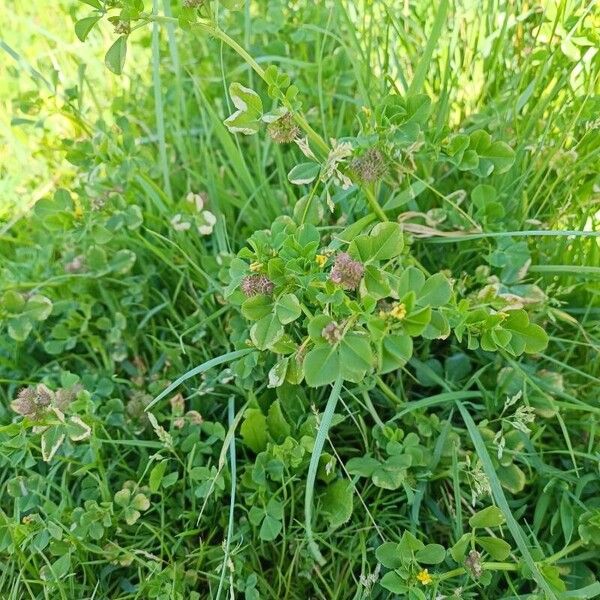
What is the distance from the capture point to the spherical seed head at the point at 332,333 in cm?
124

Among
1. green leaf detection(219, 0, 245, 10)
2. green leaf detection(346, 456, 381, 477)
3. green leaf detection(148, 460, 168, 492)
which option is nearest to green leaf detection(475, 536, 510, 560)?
green leaf detection(346, 456, 381, 477)

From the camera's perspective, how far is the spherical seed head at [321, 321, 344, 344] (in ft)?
4.07

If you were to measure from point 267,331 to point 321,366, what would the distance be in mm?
159

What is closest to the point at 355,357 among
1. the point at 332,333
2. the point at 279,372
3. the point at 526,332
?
the point at 332,333

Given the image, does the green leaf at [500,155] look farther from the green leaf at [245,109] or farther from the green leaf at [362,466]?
the green leaf at [362,466]

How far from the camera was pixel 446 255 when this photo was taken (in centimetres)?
185

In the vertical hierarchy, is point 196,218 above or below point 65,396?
above

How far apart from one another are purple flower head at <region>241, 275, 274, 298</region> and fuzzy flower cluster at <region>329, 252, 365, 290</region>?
0.42 ft

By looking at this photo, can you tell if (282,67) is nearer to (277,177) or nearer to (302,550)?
(277,177)

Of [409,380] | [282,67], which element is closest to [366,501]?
[409,380]

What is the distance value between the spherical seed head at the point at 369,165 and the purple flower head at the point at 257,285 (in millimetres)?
291

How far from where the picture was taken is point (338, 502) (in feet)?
5.08

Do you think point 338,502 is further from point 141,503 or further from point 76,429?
point 76,429

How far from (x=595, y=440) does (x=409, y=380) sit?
0.42 metres
